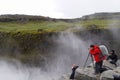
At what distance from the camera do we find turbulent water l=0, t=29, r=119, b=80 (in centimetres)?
3978

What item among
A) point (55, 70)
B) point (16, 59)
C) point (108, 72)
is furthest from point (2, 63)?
point (108, 72)

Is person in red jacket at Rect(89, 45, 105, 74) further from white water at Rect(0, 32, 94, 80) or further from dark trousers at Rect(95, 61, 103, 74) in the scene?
white water at Rect(0, 32, 94, 80)

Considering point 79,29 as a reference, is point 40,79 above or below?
below

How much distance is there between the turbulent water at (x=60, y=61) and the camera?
131 feet

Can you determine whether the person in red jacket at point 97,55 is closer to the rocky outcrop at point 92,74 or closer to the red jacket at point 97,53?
the red jacket at point 97,53

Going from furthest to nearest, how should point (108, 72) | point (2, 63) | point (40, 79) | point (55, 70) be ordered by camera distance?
point (2, 63) < point (55, 70) < point (40, 79) < point (108, 72)

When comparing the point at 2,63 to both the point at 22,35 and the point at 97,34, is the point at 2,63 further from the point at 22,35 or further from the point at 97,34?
the point at 97,34

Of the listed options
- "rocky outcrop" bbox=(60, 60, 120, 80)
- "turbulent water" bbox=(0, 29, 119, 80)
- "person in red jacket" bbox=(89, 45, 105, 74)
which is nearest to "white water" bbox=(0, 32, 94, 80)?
"turbulent water" bbox=(0, 29, 119, 80)

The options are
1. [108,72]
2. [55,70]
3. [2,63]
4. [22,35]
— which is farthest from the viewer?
[22,35]

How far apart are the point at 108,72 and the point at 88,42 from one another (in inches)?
997

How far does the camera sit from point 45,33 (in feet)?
151

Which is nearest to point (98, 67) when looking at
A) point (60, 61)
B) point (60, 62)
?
point (60, 62)

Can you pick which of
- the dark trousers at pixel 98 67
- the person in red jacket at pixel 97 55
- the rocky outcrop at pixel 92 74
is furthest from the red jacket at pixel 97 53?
the rocky outcrop at pixel 92 74

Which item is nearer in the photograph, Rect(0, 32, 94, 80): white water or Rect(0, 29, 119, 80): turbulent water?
Rect(0, 32, 94, 80): white water
